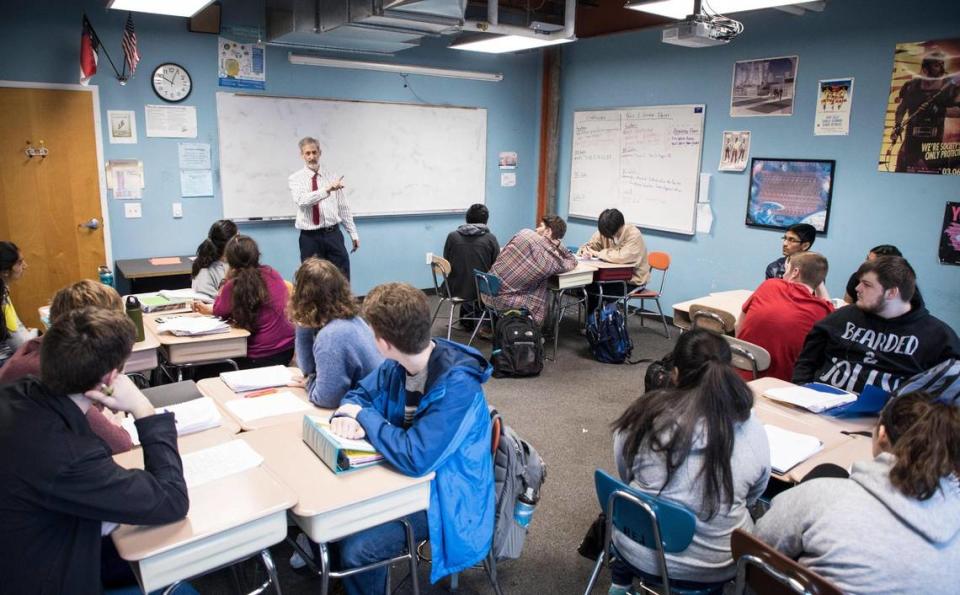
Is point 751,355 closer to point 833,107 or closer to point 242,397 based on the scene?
point 242,397

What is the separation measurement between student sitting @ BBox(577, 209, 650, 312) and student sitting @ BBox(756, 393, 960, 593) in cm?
411

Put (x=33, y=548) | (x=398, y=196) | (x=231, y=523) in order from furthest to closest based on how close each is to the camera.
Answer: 1. (x=398, y=196)
2. (x=231, y=523)
3. (x=33, y=548)

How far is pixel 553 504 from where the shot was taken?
3.12m

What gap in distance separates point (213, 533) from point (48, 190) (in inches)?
183

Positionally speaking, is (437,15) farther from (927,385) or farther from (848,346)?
(927,385)

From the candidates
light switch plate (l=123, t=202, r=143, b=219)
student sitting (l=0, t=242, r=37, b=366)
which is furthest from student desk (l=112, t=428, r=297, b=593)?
light switch plate (l=123, t=202, r=143, b=219)

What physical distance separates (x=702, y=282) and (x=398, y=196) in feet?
10.3

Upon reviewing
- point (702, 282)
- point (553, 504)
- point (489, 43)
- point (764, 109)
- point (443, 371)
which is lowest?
point (553, 504)

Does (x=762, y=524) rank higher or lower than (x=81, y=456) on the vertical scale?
lower

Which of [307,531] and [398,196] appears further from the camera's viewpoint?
[398,196]

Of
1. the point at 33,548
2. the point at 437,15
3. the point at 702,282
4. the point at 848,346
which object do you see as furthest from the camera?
the point at 702,282

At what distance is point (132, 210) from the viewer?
545cm

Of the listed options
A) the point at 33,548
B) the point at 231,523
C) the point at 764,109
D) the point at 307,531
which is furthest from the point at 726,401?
the point at 764,109

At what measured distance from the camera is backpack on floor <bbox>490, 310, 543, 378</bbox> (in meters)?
4.83
